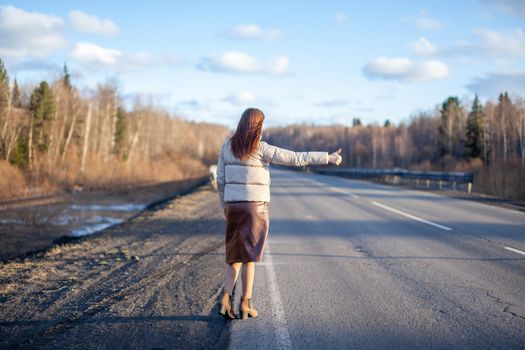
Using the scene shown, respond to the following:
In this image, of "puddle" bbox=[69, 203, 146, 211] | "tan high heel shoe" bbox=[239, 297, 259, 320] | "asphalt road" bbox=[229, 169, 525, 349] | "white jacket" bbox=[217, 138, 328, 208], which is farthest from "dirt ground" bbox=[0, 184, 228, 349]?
"puddle" bbox=[69, 203, 146, 211]

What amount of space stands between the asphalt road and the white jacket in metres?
1.32

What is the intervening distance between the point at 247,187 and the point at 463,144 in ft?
238

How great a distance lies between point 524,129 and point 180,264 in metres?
55.8

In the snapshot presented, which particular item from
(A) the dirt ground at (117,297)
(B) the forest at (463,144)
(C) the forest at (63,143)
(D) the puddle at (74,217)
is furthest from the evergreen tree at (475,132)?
(A) the dirt ground at (117,297)

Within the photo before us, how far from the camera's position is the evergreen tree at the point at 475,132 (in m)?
62.4

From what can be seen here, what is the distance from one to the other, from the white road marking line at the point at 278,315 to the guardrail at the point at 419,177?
905 inches

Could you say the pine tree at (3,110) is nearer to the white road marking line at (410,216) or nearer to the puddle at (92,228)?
the puddle at (92,228)

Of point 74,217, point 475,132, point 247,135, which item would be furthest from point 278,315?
point 475,132

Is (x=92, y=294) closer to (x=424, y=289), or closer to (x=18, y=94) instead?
(x=424, y=289)

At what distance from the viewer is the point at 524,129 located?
54.6m

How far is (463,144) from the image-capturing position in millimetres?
71500

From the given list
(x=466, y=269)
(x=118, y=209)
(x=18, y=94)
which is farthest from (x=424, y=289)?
(x=18, y=94)

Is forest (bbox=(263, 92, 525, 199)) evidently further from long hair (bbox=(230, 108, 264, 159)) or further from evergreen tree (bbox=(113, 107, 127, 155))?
evergreen tree (bbox=(113, 107, 127, 155))

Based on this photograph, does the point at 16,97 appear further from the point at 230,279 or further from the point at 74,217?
the point at 230,279
